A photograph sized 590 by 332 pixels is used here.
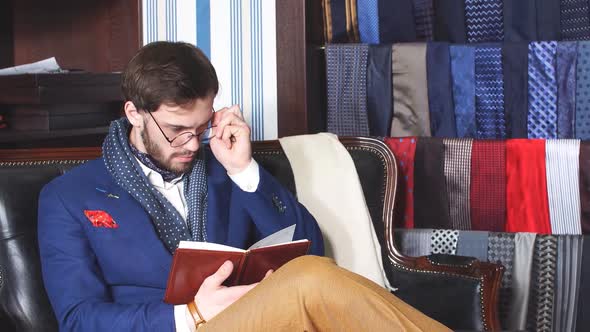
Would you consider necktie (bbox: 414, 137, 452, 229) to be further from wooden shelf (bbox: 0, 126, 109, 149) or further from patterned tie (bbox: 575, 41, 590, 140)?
wooden shelf (bbox: 0, 126, 109, 149)

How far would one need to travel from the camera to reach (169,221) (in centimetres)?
215

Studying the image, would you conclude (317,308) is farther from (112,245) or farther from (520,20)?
(520,20)

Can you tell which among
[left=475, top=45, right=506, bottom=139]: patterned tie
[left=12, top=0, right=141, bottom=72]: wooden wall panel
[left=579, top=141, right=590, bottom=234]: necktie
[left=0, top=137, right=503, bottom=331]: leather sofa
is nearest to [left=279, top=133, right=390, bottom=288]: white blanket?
[left=0, top=137, right=503, bottom=331]: leather sofa

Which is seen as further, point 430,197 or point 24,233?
point 430,197

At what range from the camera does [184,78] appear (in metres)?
2.07

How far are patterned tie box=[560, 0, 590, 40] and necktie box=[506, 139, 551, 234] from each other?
389mm

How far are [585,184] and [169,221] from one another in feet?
4.62

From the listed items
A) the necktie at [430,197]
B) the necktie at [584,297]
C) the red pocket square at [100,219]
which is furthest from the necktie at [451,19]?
the red pocket square at [100,219]

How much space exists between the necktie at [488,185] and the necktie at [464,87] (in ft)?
0.51

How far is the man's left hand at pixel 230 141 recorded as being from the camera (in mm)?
2232

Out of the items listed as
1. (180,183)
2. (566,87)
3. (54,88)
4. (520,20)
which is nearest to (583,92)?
(566,87)

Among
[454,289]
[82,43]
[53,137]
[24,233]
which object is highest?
[82,43]

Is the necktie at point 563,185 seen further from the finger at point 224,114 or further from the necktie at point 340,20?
the finger at point 224,114

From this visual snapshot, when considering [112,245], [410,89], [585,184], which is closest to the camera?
[112,245]
